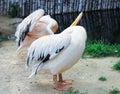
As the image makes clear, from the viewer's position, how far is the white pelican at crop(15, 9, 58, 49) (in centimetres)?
625

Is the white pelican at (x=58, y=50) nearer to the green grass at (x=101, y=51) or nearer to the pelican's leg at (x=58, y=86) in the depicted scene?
the pelican's leg at (x=58, y=86)

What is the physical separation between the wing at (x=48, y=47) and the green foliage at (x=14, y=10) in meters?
6.74

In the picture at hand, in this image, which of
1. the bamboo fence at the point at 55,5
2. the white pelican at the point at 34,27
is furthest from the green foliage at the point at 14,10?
the white pelican at the point at 34,27

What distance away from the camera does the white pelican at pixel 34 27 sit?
20.5ft

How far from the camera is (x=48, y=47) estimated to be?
5207 mm

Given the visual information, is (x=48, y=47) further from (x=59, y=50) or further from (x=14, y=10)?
(x=14, y=10)

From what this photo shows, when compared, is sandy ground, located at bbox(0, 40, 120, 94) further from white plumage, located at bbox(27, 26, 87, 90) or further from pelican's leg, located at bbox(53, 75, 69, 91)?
white plumage, located at bbox(27, 26, 87, 90)

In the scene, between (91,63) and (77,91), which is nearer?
(77,91)

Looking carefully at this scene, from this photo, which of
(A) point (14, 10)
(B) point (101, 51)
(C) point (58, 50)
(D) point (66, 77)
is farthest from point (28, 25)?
(A) point (14, 10)

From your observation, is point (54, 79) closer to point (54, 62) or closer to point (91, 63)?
point (54, 62)

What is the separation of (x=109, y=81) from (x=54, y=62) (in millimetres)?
1004

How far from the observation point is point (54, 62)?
5.28 m

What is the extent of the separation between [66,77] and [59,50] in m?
0.98

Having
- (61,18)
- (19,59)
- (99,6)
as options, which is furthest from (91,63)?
(99,6)
